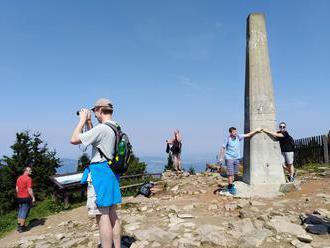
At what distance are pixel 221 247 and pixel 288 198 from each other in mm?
4396

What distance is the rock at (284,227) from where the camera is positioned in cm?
670

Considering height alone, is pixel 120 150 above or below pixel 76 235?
above

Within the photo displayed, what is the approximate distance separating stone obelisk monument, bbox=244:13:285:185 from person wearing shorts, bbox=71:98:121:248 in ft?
22.0

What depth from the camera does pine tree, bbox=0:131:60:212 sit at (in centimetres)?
1662

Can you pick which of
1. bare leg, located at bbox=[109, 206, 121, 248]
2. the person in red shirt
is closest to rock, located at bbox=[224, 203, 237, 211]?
bare leg, located at bbox=[109, 206, 121, 248]

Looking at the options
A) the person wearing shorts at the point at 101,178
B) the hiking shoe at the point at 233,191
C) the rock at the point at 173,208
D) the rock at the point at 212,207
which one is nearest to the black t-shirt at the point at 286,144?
the hiking shoe at the point at 233,191

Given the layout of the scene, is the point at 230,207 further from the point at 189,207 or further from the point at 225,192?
the point at 225,192

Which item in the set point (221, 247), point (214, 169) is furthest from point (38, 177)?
point (221, 247)

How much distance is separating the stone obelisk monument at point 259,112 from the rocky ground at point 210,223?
0.90m

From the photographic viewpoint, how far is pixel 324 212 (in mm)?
7828

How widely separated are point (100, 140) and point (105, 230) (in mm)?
1156

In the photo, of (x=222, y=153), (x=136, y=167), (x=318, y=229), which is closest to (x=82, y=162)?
(x=136, y=167)

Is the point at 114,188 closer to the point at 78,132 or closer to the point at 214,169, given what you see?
the point at 78,132

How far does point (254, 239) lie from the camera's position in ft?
20.9
